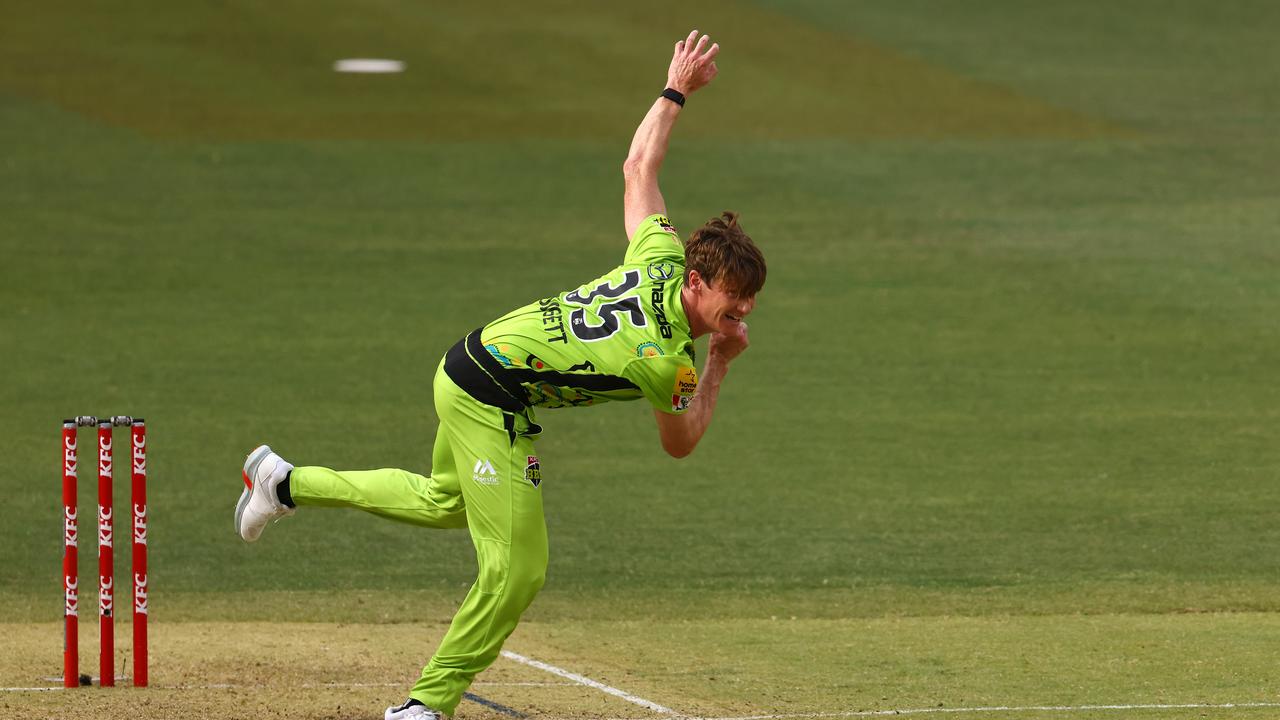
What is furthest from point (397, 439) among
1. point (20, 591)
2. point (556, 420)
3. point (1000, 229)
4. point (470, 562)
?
point (1000, 229)

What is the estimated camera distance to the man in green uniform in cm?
726

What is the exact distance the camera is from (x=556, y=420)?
1634 centimetres

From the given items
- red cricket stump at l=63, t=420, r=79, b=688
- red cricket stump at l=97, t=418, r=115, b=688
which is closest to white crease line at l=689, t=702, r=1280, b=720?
red cricket stump at l=97, t=418, r=115, b=688

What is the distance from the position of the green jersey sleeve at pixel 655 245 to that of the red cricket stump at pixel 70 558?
2.76 metres

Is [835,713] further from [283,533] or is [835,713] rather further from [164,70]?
[164,70]

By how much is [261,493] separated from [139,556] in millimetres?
907

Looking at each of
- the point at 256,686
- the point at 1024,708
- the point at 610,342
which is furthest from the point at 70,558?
the point at 1024,708

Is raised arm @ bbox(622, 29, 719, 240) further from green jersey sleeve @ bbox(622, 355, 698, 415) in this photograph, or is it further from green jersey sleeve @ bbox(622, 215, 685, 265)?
green jersey sleeve @ bbox(622, 355, 698, 415)

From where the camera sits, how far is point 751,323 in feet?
62.9

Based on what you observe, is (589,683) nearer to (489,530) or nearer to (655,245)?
(489,530)

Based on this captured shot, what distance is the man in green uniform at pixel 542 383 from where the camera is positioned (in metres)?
7.26

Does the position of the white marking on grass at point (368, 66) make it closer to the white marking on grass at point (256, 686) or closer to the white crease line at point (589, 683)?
the white crease line at point (589, 683)

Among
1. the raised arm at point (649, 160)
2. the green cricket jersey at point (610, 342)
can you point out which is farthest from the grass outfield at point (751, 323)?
the raised arm at point (649, 160)

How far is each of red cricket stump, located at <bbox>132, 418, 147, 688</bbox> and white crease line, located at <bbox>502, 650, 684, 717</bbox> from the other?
1.97 m
